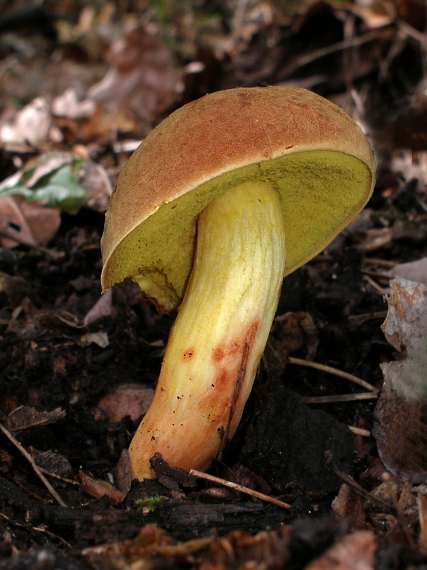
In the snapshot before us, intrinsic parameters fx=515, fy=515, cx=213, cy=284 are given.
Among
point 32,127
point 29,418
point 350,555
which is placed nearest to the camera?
point 350,555

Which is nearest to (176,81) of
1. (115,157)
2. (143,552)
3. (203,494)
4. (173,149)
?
(115,157)

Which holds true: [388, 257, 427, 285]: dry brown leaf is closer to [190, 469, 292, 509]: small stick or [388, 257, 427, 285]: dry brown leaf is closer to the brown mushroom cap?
the brown mushroom cap

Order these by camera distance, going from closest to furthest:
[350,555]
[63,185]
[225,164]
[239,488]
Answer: [350,555]
[225,164]
[239,488]
[63,185]

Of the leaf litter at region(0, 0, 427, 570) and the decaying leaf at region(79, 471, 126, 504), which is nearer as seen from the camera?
the leaf litter at region(0, 0, 427, 570)

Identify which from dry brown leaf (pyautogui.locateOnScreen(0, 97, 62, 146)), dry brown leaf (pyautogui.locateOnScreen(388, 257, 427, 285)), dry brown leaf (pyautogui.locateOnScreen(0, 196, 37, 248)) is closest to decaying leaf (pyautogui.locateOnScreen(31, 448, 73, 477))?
dry brown leaf (pyautogui.locateOnScreen(0, 196, 37, 248))

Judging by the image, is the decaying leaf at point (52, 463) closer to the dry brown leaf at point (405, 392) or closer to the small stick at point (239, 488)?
the small stick at point (239, 488)

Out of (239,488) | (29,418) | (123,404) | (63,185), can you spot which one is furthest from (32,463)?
(63,185)

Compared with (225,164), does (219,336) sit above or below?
below

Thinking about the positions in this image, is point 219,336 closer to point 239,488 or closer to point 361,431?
point 239,488
